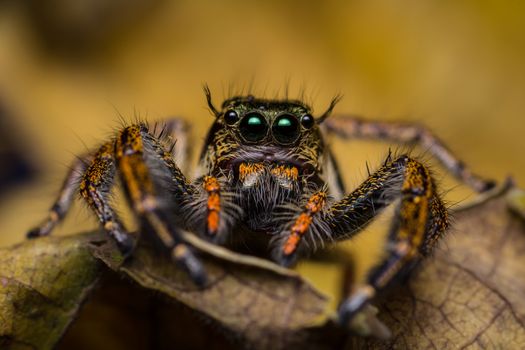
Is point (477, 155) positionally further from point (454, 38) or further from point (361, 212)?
point (361, 212)

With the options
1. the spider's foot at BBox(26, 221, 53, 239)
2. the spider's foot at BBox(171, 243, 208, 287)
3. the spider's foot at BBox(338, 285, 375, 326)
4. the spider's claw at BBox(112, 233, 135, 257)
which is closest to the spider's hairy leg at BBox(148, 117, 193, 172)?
the spider's foot at BBox(26, 221, 53, 239)

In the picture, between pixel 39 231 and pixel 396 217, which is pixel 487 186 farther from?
pixel 39 231

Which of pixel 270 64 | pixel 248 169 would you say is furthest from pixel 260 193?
pixel 270 64

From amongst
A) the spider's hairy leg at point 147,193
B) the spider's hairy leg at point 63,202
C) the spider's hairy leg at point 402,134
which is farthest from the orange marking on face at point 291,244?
the spider's hairy leg at point 402,134

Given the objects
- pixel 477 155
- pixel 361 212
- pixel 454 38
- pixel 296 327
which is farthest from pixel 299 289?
pixel 454 38

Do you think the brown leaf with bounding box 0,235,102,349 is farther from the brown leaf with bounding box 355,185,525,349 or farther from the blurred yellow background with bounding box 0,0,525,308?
the blurred yellow background with bounding box 0,0,525,308
